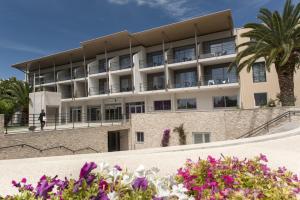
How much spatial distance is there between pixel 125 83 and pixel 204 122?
1771 centimetres

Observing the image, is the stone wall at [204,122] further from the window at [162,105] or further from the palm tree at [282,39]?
the window at [162,105]

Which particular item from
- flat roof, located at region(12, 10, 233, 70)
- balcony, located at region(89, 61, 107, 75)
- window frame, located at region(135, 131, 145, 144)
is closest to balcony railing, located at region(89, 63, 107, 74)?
balcony, located at region(89, 61, 107, 75)

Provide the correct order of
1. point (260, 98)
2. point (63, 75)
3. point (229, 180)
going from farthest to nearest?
point (63, 75)
point (260, 98)
point (229, 180)

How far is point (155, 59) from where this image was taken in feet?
115

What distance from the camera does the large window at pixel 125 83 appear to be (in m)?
36.3

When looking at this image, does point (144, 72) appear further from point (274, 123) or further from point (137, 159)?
point (137, 159)

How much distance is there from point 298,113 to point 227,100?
10527 mm

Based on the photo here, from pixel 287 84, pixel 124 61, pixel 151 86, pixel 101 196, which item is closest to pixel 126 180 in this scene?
pixel 101 196

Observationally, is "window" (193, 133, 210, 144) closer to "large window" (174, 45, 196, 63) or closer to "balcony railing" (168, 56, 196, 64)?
"balcony railing" (168, 56, 196, 64)

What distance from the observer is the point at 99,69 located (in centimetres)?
3928

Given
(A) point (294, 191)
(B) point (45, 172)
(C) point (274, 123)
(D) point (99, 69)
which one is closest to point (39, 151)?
(B) point (45, 172)

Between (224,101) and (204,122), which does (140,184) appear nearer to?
(204,122)

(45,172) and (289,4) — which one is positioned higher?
(289,4)

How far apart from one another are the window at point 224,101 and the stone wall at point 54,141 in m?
14.3
